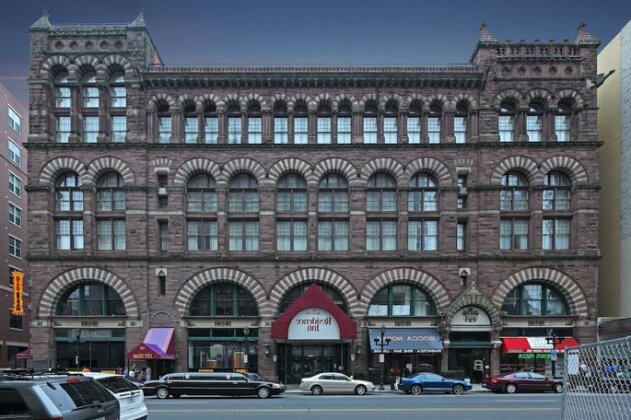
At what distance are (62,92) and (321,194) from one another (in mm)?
17930

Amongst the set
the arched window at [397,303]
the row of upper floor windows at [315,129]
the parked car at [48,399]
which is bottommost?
the arched window at [397,303]

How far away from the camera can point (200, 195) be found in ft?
119

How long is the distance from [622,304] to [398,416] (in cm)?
2475

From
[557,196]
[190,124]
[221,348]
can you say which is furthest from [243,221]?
[557,196]

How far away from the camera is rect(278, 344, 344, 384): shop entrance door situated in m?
35.7

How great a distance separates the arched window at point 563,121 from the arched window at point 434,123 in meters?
7.49

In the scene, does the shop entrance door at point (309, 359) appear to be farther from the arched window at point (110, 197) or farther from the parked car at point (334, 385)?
the arched window at point (110, 197)

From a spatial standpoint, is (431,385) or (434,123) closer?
(431,385)

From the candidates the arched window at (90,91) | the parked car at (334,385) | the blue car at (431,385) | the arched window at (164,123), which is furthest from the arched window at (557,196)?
the arched window at (90,91)

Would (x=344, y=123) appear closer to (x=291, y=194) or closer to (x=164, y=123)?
(x=291, y=194)

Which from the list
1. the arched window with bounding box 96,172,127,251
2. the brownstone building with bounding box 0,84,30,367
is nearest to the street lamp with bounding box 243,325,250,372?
the arched window with bounding box 96,172,127,251

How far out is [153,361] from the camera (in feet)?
116

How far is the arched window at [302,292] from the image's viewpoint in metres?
35.8

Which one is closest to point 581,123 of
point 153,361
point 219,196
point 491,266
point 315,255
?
point 491,266
